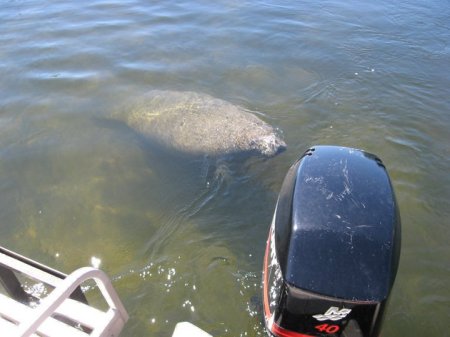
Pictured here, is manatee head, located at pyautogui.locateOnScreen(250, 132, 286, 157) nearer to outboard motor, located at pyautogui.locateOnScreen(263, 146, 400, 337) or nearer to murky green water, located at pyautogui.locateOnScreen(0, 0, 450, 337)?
murky green water, located at pyautogui.locateOnScreen(0, 0, 450, 337)

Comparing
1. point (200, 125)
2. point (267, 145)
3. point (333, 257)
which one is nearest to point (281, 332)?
point (333, 257)

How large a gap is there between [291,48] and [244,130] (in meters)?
4.22

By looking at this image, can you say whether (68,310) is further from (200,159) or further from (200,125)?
(200,125)

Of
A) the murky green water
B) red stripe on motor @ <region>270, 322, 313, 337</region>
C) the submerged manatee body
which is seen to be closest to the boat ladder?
red stripe on motor @ <region>270, 322, 313, 337</region>

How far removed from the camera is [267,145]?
5777mm

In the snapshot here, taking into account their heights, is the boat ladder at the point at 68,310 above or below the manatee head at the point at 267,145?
above

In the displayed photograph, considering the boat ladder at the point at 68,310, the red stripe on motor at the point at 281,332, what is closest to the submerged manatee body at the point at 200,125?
the red stripe on motor at the point at 281,332

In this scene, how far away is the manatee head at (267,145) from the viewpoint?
226 inches

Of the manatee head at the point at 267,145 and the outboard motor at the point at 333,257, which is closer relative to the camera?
the outboard motor at the point at 333,257

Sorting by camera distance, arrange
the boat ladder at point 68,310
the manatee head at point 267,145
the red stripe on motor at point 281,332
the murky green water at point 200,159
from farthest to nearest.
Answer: the manatee head at point 267,145, the murky green water at point 200,159, the red stripe on motor at point 281,332, the boat ladder at point 68,310

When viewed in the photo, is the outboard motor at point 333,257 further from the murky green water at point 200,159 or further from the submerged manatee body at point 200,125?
the submerged manatee body at point 200,125

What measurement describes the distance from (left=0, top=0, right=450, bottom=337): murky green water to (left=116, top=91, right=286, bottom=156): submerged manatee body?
9.7 inches

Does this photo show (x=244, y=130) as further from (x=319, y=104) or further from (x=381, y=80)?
(x=381, y=80)

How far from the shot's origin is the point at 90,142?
635 cm
